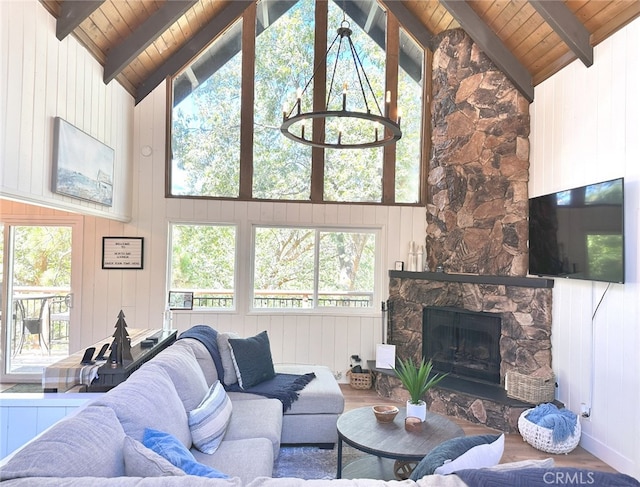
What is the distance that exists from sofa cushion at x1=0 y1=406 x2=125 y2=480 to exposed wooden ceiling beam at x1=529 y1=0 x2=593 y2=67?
4127 millimetres

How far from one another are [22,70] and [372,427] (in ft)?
10.8

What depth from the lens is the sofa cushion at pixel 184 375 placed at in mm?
2541

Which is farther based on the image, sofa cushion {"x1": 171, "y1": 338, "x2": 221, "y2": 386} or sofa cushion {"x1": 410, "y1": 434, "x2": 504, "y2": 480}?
sofa cushion {"x1": 171, "y1": 338, "x2": 221, "y2": 386}

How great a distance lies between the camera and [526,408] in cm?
382

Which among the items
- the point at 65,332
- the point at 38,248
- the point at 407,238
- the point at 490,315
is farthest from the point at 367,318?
the point at 38,248

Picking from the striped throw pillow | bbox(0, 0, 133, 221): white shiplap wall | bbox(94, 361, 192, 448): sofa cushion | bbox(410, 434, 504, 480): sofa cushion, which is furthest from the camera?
bbox(0, 0, 133, 221): white shiplap wall

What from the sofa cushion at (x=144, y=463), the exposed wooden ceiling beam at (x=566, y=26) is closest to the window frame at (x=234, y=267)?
the sofa cushion at (x=144, y=463)

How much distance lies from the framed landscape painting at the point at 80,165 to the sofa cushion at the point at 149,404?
176 centimetres

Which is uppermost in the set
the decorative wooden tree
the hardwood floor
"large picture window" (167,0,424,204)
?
"large picture window" (167,0,424,204)

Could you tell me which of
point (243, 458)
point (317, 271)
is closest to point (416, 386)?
point (243, 458)

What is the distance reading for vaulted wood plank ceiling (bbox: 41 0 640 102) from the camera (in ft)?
11.1

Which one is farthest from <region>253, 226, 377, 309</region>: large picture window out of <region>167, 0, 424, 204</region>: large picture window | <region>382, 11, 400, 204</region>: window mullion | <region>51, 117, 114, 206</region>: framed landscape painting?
<region>51, 117, 114, 206</region>: framed landscape painting

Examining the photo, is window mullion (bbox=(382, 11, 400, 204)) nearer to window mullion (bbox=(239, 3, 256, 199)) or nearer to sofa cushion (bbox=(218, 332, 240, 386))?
window mullion (bbox=(239, 3, 256, 199))

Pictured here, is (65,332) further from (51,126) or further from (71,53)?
(71,53)
